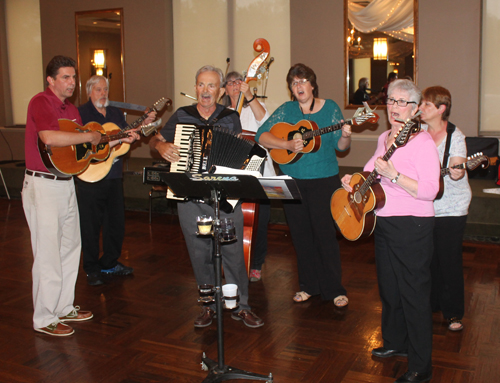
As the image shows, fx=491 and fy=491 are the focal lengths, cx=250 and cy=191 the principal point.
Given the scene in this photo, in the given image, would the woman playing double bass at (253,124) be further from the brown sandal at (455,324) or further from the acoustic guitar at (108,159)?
the brown sandal at (455,324)

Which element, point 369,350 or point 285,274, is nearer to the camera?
point 369,350

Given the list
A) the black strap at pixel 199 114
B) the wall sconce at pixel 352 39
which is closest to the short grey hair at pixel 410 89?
the black strap at pixel 199 114

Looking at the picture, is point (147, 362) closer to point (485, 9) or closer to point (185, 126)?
point (185, 126)

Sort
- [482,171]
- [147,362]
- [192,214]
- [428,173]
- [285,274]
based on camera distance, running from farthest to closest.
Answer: [482,171], [285,274], [192,214], [147,362], [428,173]

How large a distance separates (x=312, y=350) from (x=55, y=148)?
1.93 meters

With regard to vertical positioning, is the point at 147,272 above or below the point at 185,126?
below

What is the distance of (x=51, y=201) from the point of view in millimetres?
2953

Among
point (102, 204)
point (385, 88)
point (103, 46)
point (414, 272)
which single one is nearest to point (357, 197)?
Answer: point (414, 272)

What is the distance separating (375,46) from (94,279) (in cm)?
466

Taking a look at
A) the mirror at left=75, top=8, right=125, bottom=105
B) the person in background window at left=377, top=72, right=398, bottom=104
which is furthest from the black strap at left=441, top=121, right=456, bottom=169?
the mirror at left=75, top=8, right=125, bottom=105

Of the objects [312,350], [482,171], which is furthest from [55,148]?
[482,171]

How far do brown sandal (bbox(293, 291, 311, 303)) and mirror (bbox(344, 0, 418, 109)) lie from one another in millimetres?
3748

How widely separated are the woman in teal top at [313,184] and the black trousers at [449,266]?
66 cm

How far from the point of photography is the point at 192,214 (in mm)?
2945
